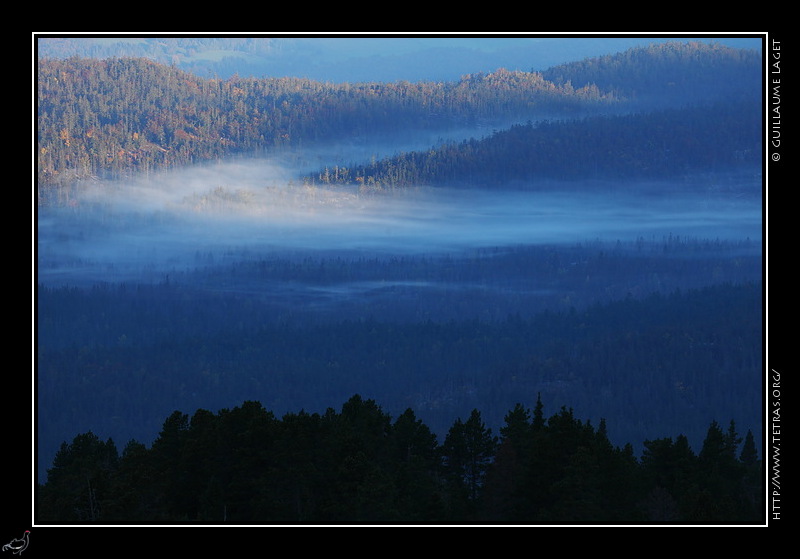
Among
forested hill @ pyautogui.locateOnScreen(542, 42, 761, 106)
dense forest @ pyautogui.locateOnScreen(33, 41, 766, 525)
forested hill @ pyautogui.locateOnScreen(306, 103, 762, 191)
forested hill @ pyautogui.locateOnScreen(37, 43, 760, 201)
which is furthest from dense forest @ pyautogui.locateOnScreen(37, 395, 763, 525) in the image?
forested hill @ pyautogui.locateOnScreen(542, 42, 761, 106)

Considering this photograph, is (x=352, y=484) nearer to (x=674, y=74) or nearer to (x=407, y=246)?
(x=407, y=246)

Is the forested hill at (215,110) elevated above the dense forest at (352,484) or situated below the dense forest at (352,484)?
above

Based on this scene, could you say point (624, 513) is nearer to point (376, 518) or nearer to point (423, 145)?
point (376, 518)

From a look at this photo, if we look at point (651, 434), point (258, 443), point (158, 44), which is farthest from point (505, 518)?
point (651, 434)

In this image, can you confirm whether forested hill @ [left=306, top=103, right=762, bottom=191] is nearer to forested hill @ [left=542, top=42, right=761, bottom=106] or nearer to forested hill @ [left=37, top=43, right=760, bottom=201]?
forested hill @ [left=542, top=42, right=761, bottom=106]

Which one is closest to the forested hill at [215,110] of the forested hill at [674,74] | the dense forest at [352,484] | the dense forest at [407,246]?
the dense forest at [407,246]

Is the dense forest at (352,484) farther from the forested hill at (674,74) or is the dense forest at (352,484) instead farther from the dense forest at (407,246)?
the forested hill at (674,74)

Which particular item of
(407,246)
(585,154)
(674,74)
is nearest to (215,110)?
(407,246)
